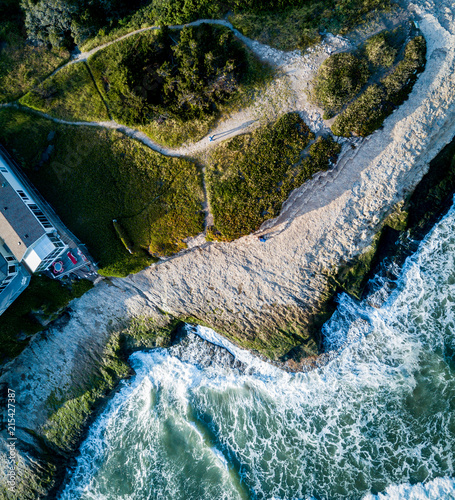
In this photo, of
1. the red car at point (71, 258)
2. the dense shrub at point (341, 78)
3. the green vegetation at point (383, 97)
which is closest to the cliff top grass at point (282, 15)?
the dense shrub at point (341, 78)

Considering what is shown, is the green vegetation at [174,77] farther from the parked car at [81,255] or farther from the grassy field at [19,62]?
the parked car at [81,255]

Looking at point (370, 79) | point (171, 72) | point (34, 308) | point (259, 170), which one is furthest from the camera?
point (34, 308)

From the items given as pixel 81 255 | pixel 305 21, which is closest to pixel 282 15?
pixel 305 21

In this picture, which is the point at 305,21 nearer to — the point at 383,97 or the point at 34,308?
the point at 383,97

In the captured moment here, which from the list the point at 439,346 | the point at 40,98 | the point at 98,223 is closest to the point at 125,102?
the point at 40,98

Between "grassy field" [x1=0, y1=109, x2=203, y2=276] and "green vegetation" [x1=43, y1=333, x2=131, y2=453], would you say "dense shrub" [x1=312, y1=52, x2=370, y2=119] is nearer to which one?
"grassy field" [x1=0, y1=109, x2=203, y2=276]

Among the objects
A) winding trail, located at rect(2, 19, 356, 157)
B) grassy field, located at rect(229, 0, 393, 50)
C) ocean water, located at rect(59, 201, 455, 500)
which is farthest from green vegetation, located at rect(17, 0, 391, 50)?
ocean water, located at rect(59, 201, 455, 500)

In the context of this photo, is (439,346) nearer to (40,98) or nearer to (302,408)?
(302,408)
